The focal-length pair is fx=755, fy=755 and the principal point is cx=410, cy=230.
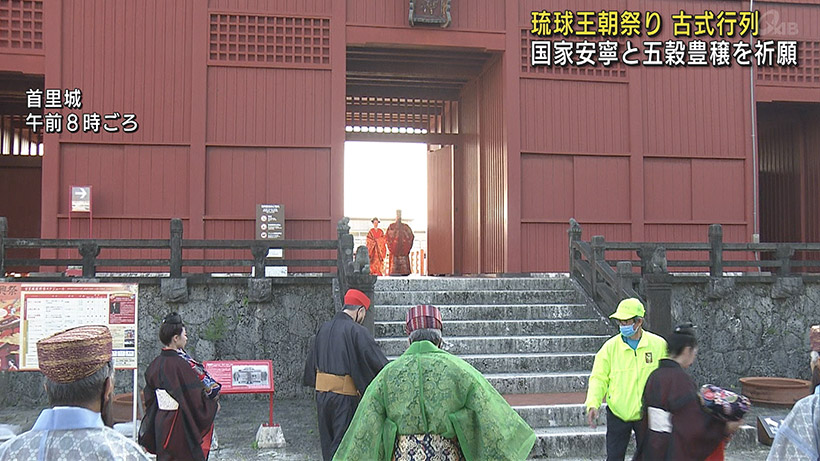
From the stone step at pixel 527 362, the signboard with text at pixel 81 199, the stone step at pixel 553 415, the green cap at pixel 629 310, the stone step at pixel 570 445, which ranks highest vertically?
the signboard with text at pixel 81 199

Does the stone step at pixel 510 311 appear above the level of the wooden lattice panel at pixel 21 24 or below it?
below

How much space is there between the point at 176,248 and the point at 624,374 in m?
6.96

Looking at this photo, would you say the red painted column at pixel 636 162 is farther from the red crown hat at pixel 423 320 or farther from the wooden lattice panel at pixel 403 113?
the red crown hat at pixel 423 320

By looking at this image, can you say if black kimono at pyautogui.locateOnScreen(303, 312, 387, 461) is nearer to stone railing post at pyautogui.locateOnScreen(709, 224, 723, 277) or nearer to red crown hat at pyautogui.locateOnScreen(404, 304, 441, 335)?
red crown hat at pyautogui.locateOnScreen(404, 304, 441, 335)

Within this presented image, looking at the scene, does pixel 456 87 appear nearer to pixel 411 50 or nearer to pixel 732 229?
pixel 411 50

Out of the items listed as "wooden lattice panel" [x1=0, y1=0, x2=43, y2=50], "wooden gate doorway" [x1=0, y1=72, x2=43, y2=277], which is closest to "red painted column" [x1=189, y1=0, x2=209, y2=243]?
"wooden lattice panel" [x1=0, y1=0, x2=43, y2=50]

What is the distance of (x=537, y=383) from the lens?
882cm

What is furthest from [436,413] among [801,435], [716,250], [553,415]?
[716,250]

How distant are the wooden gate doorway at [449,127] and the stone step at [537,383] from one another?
4.81 meters

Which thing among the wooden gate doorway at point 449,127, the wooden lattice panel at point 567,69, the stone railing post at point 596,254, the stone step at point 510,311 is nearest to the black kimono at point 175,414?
the stone step at point 510,311

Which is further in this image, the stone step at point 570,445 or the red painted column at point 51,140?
the red painted column at point 51,140

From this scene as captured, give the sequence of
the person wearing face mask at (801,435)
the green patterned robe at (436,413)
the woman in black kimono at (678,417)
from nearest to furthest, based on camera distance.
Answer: the person wearing face mask at (801,435) → the green patterned robe at (436,413) → the woman in black kimono at (678,417)

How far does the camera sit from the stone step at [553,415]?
25.7ft

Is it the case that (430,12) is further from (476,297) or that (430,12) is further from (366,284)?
(366,284)
